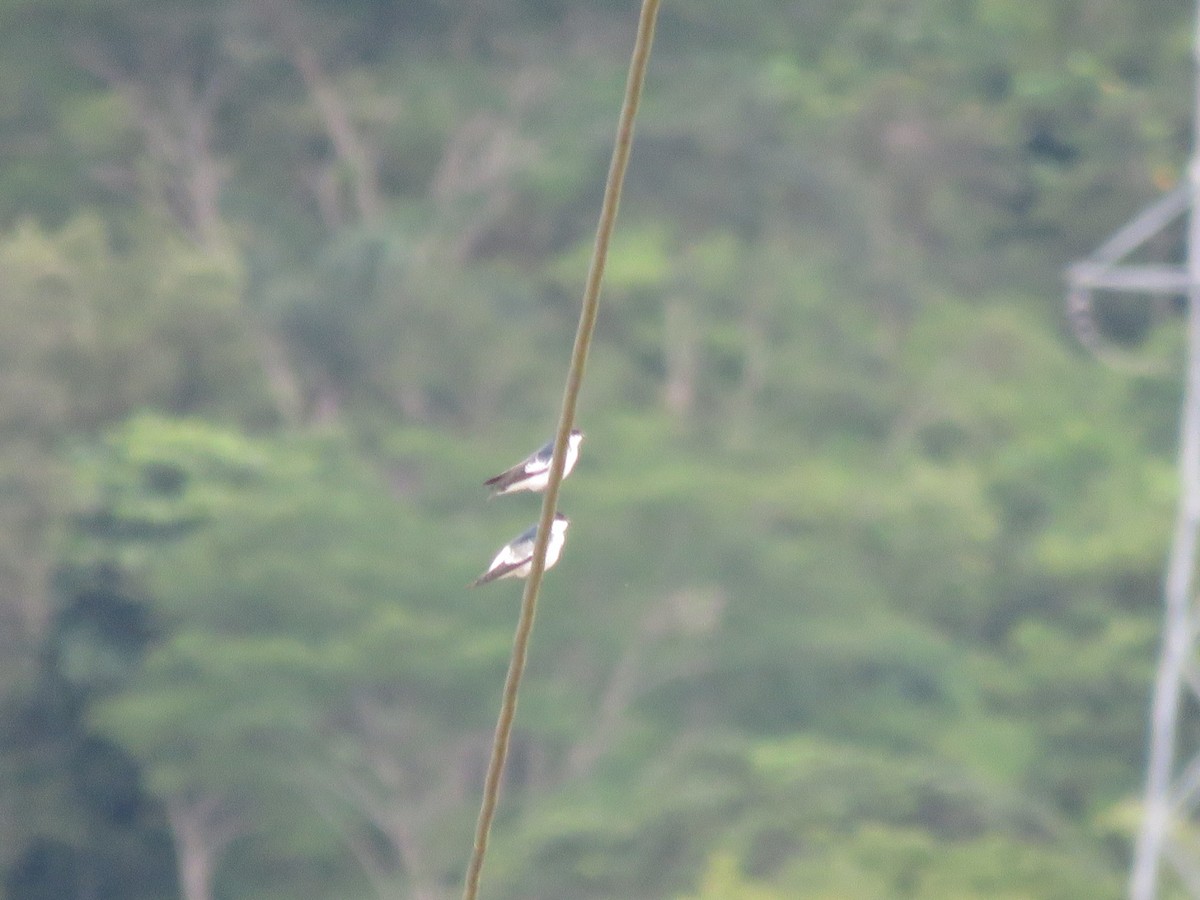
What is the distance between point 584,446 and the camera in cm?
2259

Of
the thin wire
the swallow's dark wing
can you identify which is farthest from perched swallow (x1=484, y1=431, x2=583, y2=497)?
the thin wire

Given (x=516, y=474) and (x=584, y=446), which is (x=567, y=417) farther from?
(x=584, y=446)

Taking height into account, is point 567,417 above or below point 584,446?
below

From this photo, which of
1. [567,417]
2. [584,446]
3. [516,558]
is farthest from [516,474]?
[584,446]

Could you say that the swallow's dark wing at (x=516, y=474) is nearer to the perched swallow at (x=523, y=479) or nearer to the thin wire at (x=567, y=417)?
the perched swallow at (x=523, y=479)

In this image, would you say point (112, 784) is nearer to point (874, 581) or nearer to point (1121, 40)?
point (874, 581)

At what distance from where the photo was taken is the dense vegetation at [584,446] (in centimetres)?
1980

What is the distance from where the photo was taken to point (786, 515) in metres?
23.9

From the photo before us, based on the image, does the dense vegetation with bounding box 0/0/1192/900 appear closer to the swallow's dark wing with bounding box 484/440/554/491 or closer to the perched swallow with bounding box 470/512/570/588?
the swallow's dark wing with bounding box 484/440/554/491

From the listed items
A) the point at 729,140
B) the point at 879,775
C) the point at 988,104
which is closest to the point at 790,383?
the point at 729,140

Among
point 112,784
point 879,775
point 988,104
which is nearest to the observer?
point 879,775

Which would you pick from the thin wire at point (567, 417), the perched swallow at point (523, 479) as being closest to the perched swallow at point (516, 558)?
the perched swallow at point (523, 479)

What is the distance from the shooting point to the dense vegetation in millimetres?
19797

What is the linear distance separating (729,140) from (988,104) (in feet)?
18.5
